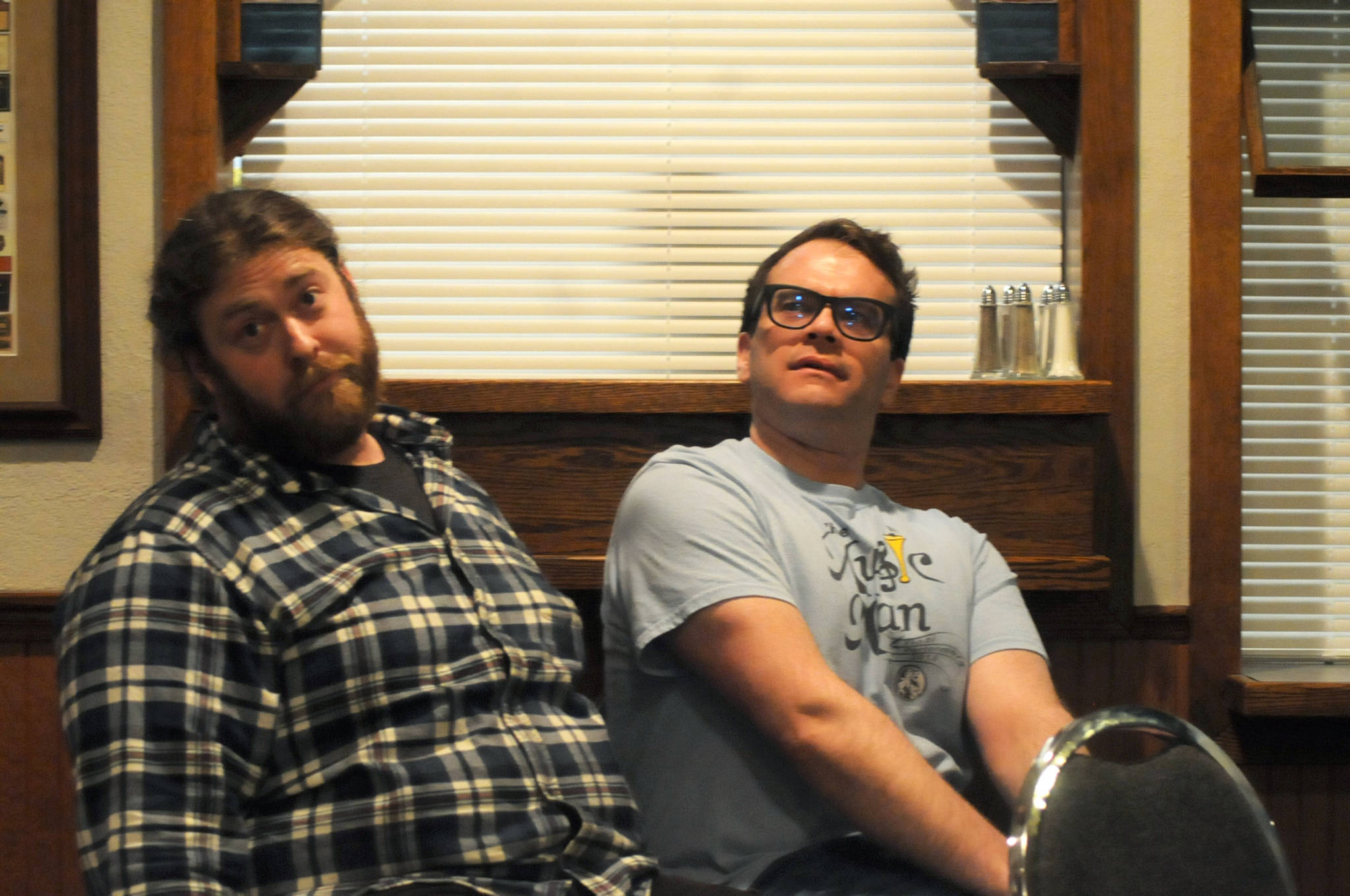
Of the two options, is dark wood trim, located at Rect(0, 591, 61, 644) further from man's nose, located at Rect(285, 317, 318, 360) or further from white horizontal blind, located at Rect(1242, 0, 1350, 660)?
white horizontal blind, located at Rect(1242, 0, 1350, 660)

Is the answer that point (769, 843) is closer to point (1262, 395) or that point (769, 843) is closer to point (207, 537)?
point (207, 537)

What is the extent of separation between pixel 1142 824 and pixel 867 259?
3.02ft

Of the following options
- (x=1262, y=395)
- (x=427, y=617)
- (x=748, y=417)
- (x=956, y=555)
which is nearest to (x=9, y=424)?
(x=427, y=617)

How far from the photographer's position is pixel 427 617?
1.32 metres

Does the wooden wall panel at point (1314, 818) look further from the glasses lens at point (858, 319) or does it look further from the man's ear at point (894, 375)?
the glasses lens at point (858, 319)

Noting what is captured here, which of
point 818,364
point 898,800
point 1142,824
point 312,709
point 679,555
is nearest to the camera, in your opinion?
point 1142,824

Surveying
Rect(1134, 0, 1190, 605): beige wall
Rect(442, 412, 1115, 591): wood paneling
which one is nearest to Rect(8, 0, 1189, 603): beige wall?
Rect(442, 412, 1115, 591): wood paneling

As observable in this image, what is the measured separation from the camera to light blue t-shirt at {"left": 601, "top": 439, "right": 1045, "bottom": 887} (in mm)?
1447

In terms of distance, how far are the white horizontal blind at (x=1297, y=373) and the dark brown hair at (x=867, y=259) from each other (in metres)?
0.88

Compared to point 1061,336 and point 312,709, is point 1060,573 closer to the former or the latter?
point 1061,336

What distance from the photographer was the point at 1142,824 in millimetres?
1084

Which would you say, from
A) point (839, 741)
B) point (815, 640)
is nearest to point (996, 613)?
point (815, 640)

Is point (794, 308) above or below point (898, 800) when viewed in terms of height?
above

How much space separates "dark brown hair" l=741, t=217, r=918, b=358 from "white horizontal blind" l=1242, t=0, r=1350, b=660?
2.90 feet
